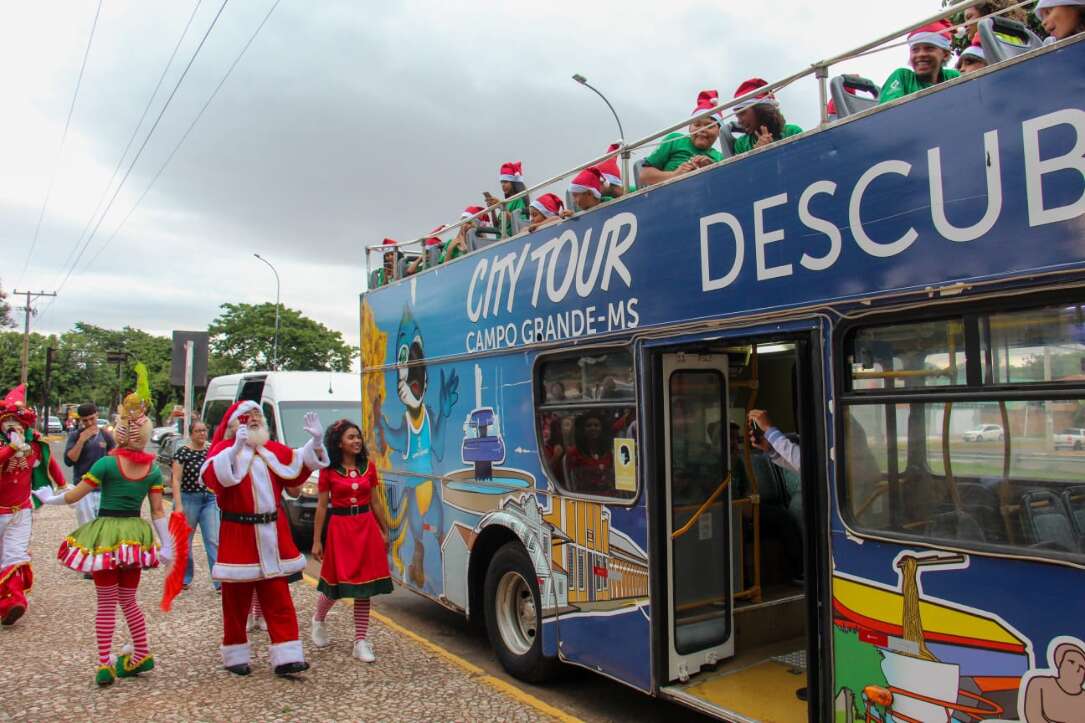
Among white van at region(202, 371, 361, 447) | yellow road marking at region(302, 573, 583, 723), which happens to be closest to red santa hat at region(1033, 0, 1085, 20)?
yellow road marking at region(302, 573, 583, 723)

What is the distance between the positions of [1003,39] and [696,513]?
2762 millimetres

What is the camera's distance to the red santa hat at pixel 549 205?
5484 millimetres

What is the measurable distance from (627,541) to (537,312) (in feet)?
5.43

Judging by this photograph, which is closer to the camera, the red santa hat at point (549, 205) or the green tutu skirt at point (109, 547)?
the green tutu skirt at point (109, 547)

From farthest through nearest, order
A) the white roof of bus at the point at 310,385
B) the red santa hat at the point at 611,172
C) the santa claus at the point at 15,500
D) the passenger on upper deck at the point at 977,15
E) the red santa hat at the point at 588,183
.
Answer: the white roof of bus at the point at 310,385
the santa claus at the point at 15,500
the red santa hat at the point at 611,172
the red santa hat at the point at 588,183
the passenger on upper deck at the point at 977,15

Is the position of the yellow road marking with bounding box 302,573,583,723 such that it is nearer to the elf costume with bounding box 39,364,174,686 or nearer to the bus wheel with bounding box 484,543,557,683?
the bus wheel with bounding box 484,543,557,683

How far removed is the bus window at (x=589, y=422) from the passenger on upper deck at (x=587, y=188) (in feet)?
3.28

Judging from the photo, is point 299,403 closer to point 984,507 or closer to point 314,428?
point 314,428

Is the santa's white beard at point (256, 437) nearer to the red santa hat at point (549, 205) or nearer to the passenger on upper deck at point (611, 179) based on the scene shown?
the red santa hat at point (549, 205)

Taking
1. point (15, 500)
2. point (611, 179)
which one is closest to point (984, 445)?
point (611, 179)

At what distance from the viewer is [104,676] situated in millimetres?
5254

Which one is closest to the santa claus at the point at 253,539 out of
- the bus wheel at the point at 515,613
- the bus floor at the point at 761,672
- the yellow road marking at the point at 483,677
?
the yellow road marking at the point at 483,677

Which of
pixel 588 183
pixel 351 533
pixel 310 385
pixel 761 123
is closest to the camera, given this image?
pixel 761 123

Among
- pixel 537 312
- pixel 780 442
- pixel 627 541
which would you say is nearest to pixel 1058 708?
pixel 780 442
